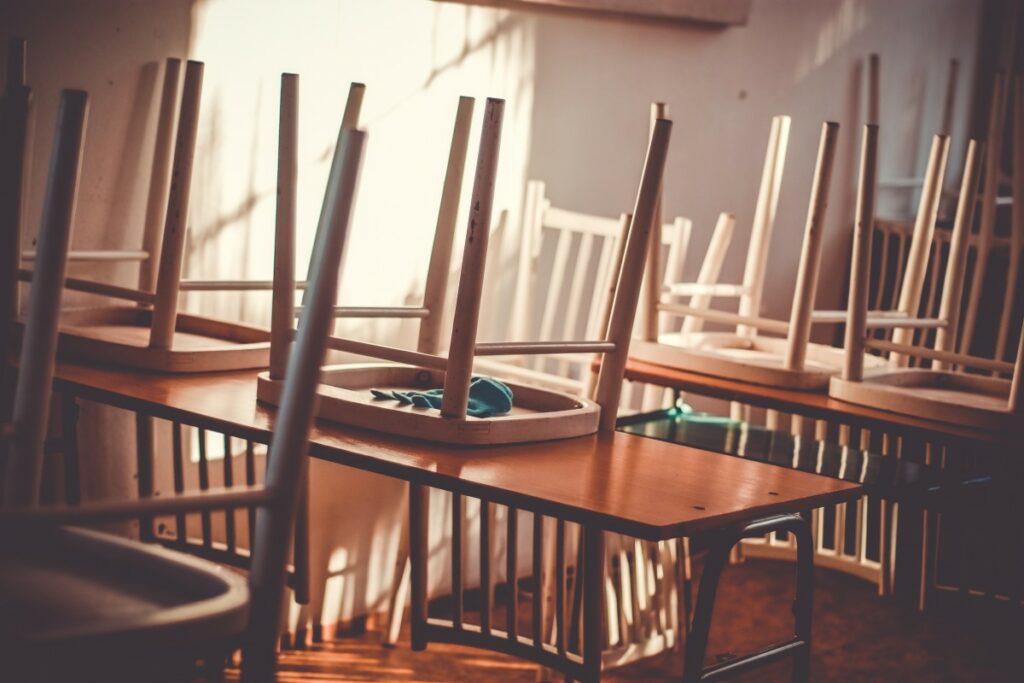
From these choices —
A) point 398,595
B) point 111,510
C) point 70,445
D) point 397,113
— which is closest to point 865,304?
point 397,113

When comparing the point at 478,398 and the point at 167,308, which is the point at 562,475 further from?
the point at 167,308

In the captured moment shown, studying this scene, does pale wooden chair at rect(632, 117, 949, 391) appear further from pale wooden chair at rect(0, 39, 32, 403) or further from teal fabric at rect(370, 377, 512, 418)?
pale wooden chair at rect(0, 39, 32, 403)

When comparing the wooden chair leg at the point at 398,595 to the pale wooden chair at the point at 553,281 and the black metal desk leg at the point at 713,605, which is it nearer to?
the pale wooden chair at the point at 553,281

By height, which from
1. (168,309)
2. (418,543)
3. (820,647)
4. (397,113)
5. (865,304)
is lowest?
(820,647)

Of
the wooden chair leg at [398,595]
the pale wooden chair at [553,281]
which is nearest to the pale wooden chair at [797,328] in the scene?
the pale wooden chair at [553,281]

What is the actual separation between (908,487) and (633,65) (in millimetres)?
1748

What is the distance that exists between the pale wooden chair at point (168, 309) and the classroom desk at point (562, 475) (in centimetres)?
5

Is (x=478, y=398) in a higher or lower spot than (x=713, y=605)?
higher

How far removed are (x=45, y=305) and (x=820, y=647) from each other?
2450 mm

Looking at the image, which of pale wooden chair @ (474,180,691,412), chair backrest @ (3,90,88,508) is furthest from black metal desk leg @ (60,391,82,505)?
pale wooden chair @ (474,180,691,412)

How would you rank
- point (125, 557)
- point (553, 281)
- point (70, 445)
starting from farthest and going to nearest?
point (553, 281) → point (70, 445) → point (125, 557)

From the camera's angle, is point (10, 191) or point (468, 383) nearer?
point (10, 191)

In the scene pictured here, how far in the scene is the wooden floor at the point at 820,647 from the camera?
296cm

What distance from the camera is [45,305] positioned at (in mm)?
1332
